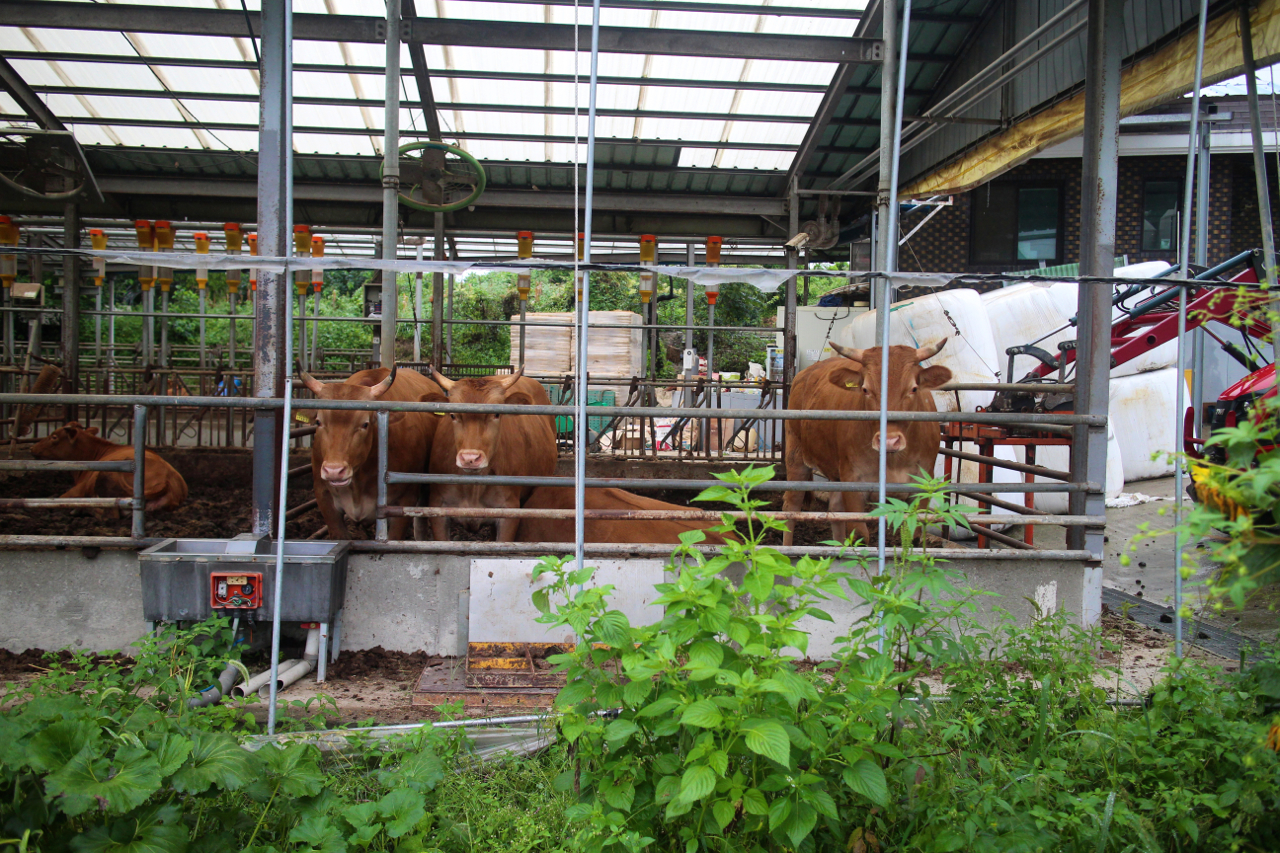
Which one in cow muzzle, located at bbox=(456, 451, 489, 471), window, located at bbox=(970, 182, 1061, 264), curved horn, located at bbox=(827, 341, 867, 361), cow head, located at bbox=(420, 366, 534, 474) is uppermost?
window, located at bbox=(970, 182, 1061, 264)

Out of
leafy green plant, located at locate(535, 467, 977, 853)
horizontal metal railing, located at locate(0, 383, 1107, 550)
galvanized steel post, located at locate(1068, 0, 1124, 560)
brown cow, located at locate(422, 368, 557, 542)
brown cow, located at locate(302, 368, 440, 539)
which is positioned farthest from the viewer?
A: brown cow, located at locate(422, 368, 557, 542)

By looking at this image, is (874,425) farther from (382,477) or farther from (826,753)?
(826,753)

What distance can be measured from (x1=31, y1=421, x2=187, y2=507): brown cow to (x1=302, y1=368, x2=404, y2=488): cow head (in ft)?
8.24

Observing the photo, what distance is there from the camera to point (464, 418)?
569cm

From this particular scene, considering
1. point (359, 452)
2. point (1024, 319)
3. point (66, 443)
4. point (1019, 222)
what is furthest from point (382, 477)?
point (1019, 222)

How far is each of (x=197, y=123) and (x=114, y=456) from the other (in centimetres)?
521

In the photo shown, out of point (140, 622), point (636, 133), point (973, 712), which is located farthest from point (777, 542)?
point (636, 133)

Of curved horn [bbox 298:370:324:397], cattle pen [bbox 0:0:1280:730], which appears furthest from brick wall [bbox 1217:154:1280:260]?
curved horn [bbox 298:370:324:397]

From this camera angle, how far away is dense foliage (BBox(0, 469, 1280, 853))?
2.29m

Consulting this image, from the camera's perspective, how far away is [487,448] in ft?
18.6

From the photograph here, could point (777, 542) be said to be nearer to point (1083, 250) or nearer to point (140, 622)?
point (1083, 250)

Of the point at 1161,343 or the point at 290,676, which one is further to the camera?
the point at 1161,343

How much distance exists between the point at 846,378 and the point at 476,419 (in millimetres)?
2662

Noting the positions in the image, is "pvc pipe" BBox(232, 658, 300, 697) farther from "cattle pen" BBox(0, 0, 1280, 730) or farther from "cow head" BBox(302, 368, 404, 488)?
"cow head" BBox(302, 368, 404, 488)
